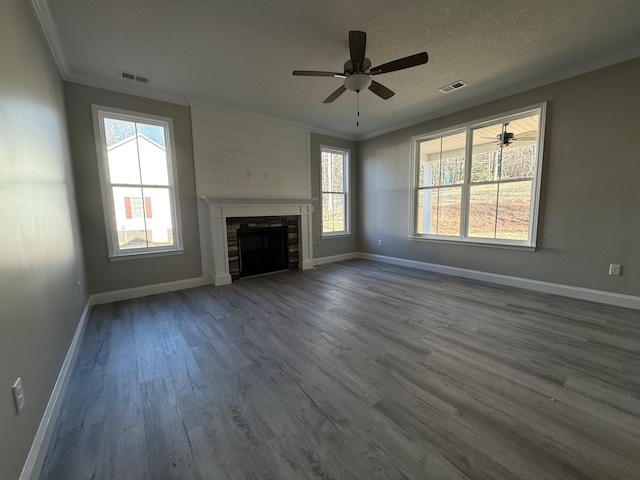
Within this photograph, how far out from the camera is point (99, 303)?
3.43 m

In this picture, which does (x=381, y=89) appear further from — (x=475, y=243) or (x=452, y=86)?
(x=475, y=243)

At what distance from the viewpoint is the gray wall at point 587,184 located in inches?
115

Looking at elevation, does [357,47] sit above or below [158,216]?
above

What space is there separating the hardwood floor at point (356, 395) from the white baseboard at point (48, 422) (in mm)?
46

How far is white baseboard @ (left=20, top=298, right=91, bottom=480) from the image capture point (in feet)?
3.76

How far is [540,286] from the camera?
364cm

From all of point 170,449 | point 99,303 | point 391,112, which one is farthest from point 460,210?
point 99,303

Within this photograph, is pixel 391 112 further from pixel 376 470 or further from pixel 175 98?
pixel 376 470

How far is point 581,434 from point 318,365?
61.6 inches

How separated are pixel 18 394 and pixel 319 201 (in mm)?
4974

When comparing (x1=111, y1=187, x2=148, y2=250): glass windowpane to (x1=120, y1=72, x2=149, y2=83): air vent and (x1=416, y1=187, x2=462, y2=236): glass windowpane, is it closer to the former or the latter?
(x1=120, y1=72, x2=149, y2=83): air vent

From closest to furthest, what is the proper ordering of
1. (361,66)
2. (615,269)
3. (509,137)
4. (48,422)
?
(48,422)
(361,66)
(615,269)
(509,137)

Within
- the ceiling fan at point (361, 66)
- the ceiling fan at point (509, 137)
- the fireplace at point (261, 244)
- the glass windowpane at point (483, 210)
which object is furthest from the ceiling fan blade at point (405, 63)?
the fireplace at point (261, 244)

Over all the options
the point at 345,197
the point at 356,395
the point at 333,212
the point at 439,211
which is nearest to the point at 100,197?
the point at 356,395
